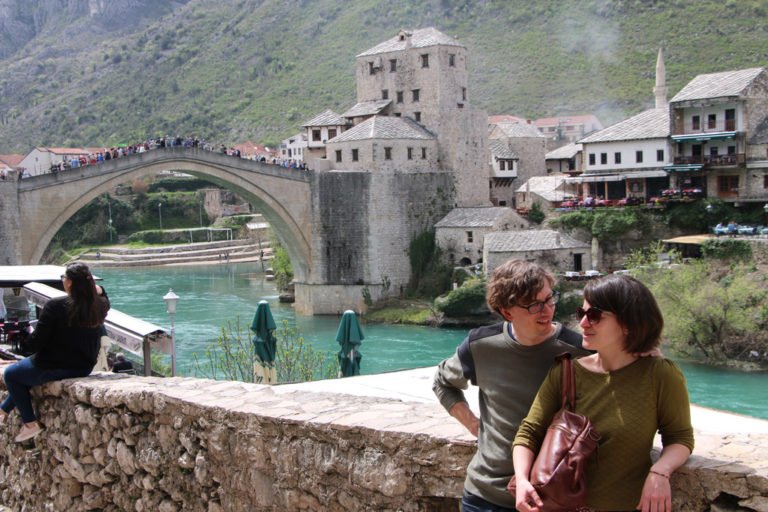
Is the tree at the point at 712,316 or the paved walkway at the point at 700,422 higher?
the paved walkway at the point at 700,422

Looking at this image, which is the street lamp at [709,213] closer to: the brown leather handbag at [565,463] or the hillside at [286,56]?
the hillside at [286,56]

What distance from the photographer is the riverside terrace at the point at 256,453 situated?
3.95 meters

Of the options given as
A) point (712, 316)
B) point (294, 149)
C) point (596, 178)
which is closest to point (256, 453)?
point (712, 316)

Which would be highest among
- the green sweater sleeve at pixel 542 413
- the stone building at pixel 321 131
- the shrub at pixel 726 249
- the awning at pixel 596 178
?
the stone building at pixel 321 131

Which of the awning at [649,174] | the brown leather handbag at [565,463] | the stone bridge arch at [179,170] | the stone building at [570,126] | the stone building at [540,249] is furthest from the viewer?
the stone building at [570,126]

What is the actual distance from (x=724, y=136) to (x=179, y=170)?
19344mm

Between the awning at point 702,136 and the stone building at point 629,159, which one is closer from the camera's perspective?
the awning at point 702,136

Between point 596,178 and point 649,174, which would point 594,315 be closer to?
point 649,174

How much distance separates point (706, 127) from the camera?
35250 mm

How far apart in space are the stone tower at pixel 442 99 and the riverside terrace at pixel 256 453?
3160cm

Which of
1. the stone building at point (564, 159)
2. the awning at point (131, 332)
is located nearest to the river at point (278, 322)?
the stone building at point (564, 159)

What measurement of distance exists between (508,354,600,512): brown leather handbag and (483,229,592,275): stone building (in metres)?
30.0

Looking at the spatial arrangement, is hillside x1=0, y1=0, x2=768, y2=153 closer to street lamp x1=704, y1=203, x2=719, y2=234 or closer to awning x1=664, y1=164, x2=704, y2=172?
awning x1=664, y1=164, x2=704, y2=172

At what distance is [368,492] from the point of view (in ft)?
15.8
